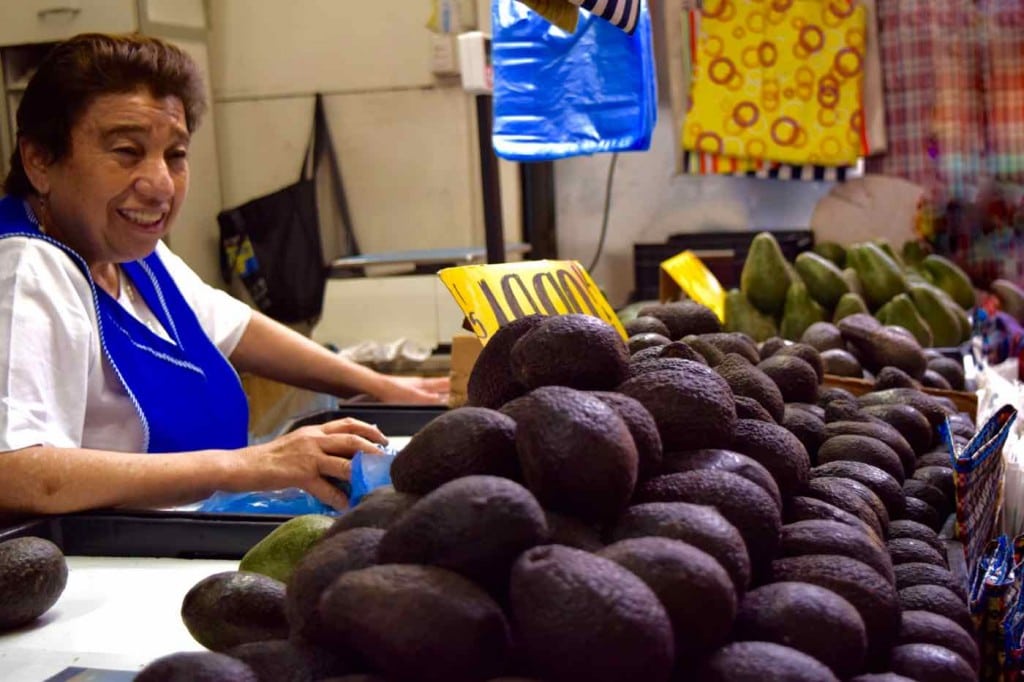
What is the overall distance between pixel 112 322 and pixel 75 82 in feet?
1.49

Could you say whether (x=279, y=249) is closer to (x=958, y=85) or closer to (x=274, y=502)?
(x=958, y=85)

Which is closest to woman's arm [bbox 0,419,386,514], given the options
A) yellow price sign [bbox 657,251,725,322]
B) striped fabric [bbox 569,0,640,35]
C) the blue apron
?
the blue apron

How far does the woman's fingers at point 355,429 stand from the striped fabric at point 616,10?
2.57 ft

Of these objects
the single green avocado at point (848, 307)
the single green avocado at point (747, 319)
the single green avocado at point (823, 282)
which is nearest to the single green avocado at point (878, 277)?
the single green avocado at point (823, 282)

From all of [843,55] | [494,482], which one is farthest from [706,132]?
[494,482]

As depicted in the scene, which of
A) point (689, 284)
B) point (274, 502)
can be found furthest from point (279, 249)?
point (274, 502)

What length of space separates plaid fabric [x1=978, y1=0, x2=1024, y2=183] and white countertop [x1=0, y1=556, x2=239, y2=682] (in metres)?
4.21

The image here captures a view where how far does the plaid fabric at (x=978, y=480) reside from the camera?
3.60 ft

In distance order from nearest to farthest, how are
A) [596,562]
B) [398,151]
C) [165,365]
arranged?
[596,562]
[165,365]
[398,151]

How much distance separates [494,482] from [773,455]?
0.37m

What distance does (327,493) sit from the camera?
168 centimetres

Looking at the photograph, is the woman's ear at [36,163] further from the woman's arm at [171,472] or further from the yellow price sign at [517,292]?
the yellow price sign at [517,292]

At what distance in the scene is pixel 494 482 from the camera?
735 millimetres

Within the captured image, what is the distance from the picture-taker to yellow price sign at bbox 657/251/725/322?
2600 mm
